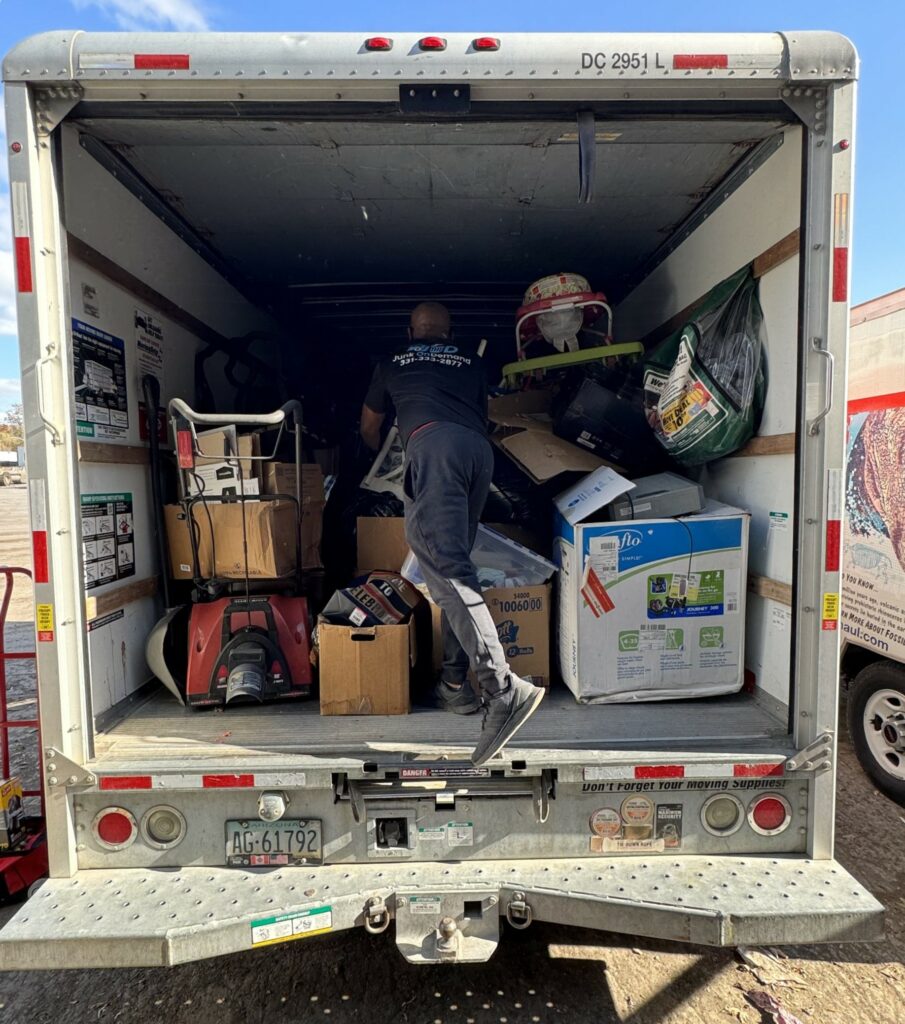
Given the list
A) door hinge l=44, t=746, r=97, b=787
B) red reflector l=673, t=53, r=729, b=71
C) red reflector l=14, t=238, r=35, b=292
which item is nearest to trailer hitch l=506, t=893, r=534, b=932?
door hinge l=44, t=746, r=97, b=787

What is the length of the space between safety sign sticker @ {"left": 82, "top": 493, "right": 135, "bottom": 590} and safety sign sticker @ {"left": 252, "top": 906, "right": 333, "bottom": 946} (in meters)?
1.20

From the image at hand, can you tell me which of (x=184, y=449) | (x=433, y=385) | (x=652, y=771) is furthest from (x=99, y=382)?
(x=652, y=771)

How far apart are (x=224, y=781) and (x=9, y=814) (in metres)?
1.37

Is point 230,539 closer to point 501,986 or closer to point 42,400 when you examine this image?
point 42,400

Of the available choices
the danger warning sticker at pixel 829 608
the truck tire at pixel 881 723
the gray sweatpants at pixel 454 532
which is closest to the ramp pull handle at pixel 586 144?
the gray sweatpants at pixel 454 532

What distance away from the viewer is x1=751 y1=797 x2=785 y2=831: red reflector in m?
2.00

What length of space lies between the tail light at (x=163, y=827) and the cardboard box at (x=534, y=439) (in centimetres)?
192

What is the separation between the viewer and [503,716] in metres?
2.11

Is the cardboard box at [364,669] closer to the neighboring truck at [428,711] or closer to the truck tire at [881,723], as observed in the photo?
the neighboring truck at [428,711]

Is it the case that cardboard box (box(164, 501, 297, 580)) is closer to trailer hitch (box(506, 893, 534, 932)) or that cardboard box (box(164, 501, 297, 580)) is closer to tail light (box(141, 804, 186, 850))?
tail light (box(141, 804, 186, 850))

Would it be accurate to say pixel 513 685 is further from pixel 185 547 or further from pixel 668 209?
pixel 668 209

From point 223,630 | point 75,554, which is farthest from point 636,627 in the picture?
point 75,554

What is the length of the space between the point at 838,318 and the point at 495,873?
1.95 m

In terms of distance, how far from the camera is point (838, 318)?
1.90 m
